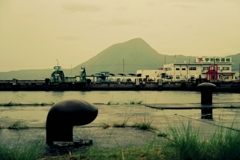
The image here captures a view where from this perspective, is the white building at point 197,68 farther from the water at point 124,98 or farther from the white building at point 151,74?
the water at point 124,98

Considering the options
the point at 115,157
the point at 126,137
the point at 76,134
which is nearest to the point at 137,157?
the point at 115,157

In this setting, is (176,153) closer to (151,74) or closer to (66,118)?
(66,118)

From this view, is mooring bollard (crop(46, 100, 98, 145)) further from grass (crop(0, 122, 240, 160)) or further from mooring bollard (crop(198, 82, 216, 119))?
mooring bollard (crop(198, 82, 216, 119))

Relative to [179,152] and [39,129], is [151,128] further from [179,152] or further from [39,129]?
[179,152]

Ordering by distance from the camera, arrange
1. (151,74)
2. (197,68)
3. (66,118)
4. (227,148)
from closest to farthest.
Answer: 1. (227,148)
2. (66,118)
3. (197,68)
4. (151,74)

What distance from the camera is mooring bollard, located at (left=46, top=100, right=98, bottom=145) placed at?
19.1 ft

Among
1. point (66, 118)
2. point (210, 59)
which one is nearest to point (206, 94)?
point (66, 118)

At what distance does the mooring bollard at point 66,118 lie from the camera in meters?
5.83

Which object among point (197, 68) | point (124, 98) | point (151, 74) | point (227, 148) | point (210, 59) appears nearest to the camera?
point (227, 148)

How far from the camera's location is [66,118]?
5.85 meters

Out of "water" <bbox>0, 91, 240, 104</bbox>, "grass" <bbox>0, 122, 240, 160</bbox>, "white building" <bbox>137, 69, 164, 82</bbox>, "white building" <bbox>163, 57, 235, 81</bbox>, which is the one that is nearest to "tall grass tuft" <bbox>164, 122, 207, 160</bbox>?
"grass" <bbox>0, 122, 240, 160</bbox>

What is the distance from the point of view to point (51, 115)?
19.6ft

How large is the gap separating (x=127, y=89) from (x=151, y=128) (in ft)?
235

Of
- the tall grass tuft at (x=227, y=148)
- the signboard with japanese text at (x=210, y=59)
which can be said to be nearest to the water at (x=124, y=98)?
the tall grass tuft at (x=227, y=148)
